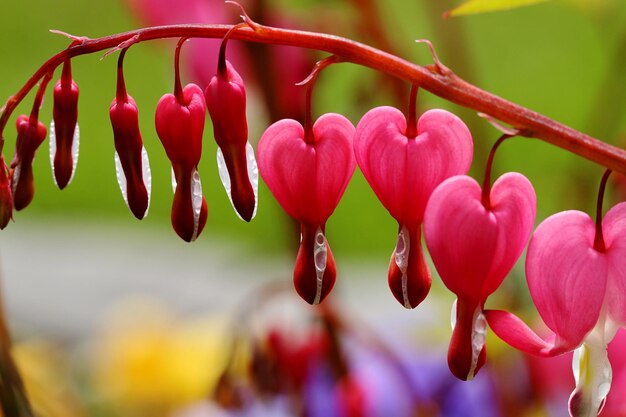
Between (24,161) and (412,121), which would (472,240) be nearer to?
(412,121)

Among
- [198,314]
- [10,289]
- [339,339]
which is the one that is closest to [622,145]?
[339,339]

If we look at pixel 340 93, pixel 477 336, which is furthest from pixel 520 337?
pixel 340 93

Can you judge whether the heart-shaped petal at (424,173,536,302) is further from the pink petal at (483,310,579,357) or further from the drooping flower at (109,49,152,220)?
the drooping flower at (109,49,152,220)

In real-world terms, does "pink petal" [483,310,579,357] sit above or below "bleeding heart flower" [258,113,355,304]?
below

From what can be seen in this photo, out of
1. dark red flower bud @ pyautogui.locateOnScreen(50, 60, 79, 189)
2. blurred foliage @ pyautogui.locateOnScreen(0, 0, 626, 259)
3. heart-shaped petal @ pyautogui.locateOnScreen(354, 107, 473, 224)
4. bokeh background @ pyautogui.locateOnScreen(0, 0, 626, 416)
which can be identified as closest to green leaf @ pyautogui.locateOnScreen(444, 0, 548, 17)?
heart-shaped petal @ pyautogui.locateOnScreen(354, 107, 473, 224)

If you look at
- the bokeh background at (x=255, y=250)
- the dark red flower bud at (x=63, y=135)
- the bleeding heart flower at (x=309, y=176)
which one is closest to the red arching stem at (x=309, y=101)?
the bleeding heart flower at (x=309, y=176)

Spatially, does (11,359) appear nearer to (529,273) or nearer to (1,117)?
(1,117)

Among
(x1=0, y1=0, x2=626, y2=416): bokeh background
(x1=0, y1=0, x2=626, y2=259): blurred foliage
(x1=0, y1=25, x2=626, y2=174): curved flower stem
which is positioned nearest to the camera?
(x1=0, y1=25, x2=626, y2=174): curved flower stem
